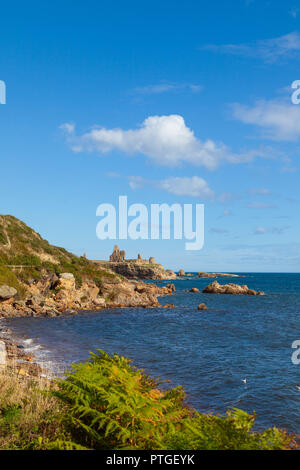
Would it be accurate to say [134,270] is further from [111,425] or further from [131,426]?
[111,425]

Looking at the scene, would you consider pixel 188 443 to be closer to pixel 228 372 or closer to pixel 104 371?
pixel 104 371

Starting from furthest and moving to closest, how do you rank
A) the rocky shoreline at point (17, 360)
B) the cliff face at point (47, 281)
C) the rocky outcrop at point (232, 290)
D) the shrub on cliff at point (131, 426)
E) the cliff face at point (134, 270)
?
the cliff face at point (134, 270) < the rocky outcrop at point (232, 290) < the cliff face at point (47, 281) < the rocky shoreline at point (17, 360) < the shrub on cliff at point (131, 426)

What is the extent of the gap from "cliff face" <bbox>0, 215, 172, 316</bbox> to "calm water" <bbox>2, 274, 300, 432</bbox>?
5.68 meters

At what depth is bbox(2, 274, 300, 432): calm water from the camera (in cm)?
1538

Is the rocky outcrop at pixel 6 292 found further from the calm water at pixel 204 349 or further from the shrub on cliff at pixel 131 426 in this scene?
the shrub on cliff at pixel 131 426

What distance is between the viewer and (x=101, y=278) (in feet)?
203

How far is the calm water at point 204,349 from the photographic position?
15383 millimetres

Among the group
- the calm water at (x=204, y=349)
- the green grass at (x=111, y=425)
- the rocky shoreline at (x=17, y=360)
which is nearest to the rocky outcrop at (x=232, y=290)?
the calm water at (x=204, y=349)

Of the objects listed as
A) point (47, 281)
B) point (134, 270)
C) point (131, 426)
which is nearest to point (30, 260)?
point (47, 281)

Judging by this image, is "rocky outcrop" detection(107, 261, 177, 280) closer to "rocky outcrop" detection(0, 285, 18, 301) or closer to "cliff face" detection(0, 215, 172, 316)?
"cliff face" detection(0, 215, 172, 316)

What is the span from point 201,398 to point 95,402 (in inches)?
410

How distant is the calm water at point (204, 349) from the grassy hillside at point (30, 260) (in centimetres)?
1243

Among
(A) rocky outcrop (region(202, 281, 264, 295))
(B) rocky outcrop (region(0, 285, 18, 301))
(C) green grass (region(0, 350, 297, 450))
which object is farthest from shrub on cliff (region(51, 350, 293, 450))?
(A) rocky outcrop (region(202, 281, 264, 295))
